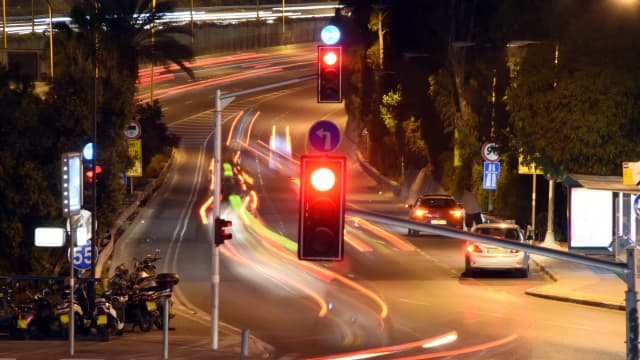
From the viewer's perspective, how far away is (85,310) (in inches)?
899

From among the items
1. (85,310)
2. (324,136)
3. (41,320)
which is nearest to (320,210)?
(324,136)

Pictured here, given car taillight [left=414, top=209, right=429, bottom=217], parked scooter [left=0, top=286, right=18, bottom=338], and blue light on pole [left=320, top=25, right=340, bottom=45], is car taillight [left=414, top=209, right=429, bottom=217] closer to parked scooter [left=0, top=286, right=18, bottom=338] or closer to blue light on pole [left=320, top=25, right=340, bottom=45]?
parked scooter [left=0, top=286, right=18, bottom=338]

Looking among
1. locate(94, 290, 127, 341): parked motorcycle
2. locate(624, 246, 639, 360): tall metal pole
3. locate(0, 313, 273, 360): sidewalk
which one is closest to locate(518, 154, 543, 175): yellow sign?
locate(0, 313, 273, 360): sidewalk

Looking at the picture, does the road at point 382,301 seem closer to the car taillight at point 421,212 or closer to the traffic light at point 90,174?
the car taillight at point 421,212

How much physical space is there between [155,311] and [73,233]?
169 inches

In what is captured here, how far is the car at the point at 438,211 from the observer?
4244cm

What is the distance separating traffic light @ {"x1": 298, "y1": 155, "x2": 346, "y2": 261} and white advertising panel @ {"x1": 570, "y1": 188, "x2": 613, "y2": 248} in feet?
52.4

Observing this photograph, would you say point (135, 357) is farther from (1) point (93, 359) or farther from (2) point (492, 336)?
(2) point (492, 336)

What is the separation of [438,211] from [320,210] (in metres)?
33.0

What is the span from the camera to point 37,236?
2162 centimetres

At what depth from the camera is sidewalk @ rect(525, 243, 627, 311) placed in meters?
27.1

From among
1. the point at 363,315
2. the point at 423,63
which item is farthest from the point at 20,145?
the point at 423,63

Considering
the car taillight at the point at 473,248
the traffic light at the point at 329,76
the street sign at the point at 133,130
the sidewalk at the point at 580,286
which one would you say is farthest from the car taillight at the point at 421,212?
the traffic light at the point at 329,76

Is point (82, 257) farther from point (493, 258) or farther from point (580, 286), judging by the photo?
point (580, 286)
